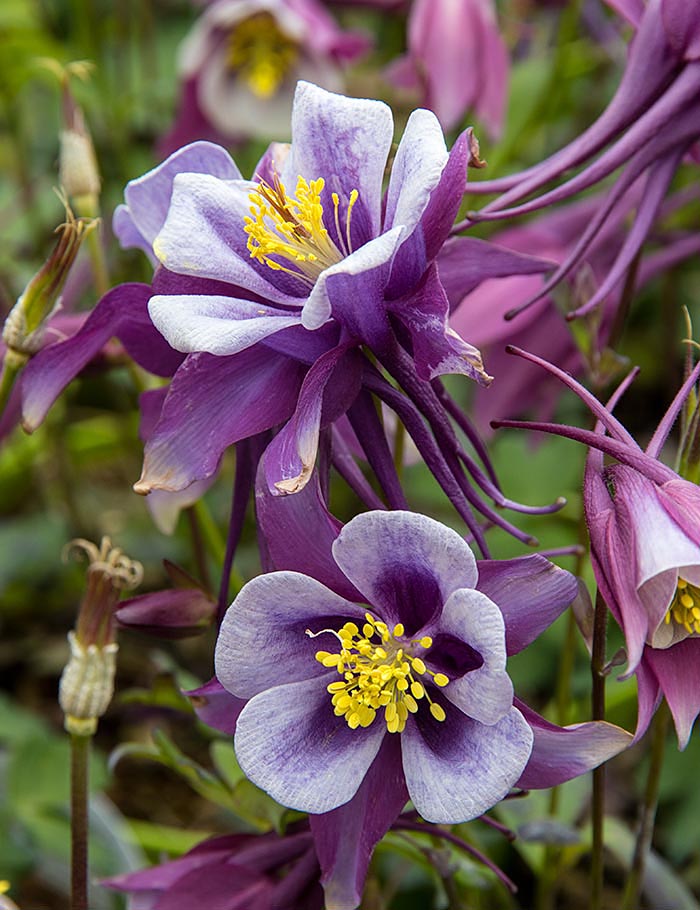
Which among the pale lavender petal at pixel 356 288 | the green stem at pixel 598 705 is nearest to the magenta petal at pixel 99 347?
the pale lavender petal at pixel 356 288

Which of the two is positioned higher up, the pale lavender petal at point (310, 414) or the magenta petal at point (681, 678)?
the pale lavender petal at point (310, 414)

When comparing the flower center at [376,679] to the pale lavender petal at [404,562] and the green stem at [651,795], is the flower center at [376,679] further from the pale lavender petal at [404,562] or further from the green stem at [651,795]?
the green stem at [651,795]

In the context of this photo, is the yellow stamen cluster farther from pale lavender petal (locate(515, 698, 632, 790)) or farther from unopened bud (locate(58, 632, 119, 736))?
unopened bud (locate(58, 632, 119, 736))

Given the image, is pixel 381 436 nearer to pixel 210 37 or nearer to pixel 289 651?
pixel 289 651

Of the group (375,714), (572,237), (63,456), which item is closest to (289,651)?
(375,714)

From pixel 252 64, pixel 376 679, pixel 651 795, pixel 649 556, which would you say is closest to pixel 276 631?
pixel 376 679

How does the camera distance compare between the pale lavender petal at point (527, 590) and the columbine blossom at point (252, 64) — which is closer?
the pale lavender petal at point (527, 590)

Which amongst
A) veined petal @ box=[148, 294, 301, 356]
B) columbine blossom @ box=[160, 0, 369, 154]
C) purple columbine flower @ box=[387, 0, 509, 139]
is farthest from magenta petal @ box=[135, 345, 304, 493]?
columbine blossom @ box=[160, 0, 369, 154]

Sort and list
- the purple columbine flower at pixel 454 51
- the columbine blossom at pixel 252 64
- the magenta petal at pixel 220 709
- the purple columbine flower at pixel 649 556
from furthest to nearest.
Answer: the columbine blossom at pixel 252 64 → the purple columbine flower at pixel 454 51 → the magenta petal at pixel 220 709 → the purple columbine flower at pixel 649 556
